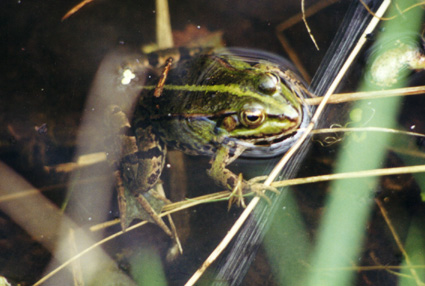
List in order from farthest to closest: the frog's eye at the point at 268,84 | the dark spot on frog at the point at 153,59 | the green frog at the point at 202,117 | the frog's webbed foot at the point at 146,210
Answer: the dark spot on frog at the point at 153,59, the frog's webbed foot at the point at 146,210, the green frog at the point at 202,117, the frog's eye at the point at 268,84

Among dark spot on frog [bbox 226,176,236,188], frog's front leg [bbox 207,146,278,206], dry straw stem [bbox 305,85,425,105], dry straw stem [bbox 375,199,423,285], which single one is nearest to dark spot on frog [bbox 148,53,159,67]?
frog's front leg [bbox 207,146,278,206]

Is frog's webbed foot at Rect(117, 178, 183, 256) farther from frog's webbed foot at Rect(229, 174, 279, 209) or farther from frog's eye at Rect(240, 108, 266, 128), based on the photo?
frog's eye at Rect(240, 108, 266, 128)

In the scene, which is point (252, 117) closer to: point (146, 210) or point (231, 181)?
point (231, 181)

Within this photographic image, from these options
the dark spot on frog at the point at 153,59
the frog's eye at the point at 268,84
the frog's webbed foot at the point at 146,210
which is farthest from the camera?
the dark spot on frog at the point at 153,59

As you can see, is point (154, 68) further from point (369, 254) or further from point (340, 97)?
point (369, 254)

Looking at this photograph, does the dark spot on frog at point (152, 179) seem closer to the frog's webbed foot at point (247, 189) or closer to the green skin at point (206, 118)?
the green skin at point (206, 118)

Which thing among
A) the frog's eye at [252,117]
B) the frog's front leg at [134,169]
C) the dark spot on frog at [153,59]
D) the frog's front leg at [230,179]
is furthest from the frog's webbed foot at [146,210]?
the dark spot on frog at [153,59]

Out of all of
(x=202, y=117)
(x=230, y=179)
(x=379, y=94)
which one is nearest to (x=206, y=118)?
(x=202, y=117)

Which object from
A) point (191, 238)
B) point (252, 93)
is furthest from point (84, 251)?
point (252, 93)
